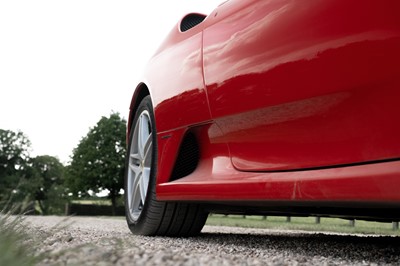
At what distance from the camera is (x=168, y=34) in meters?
3.81

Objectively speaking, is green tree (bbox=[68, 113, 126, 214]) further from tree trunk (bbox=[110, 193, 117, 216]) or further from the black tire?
the black tire

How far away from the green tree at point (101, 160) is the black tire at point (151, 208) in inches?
1328

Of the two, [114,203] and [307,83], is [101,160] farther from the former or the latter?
[307,83]

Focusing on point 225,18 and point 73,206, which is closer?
point 225,18

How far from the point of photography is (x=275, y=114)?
2568 mm

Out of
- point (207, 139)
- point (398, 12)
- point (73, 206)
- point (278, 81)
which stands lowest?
point (73, 206)

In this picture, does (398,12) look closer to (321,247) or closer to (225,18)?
(225,18)

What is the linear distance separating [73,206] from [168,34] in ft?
104

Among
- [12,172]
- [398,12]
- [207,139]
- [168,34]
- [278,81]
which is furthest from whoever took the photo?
[12,172]

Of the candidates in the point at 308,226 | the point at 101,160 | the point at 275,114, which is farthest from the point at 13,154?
the point at 275,114

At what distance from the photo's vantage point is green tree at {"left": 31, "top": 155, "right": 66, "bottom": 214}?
41.4m

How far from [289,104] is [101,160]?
1424 inches

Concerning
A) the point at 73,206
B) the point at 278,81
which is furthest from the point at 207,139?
the point at 73,206

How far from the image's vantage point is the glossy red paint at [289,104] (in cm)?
211
